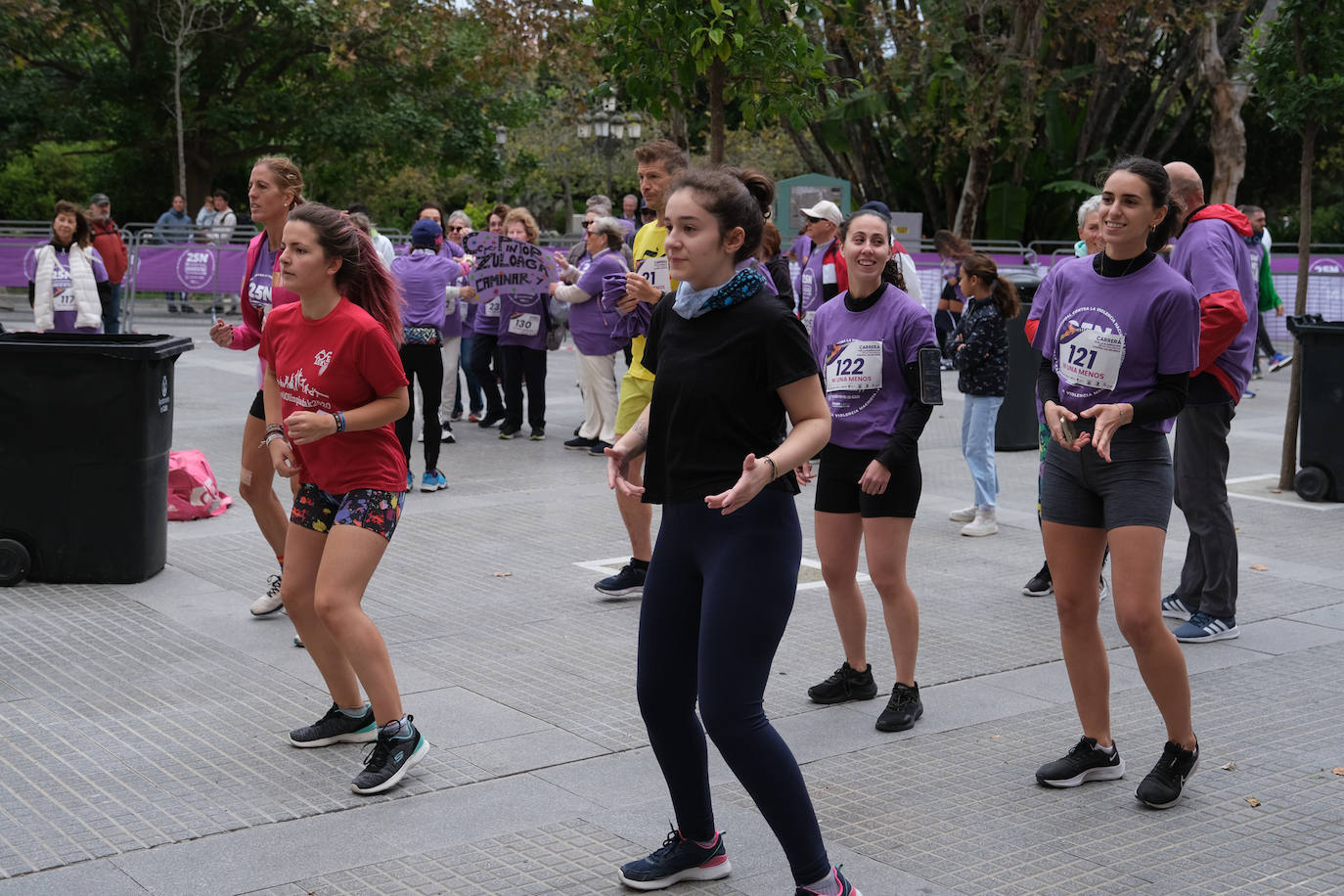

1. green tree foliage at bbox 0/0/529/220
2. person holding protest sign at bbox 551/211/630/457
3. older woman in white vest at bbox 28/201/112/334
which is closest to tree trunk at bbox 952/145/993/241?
green tree foliage at bbox 0/0/529/220

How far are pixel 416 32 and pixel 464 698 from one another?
2591 cm

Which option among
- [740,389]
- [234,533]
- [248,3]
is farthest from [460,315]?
[248,3]

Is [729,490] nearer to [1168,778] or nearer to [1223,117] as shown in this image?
[1168,778]

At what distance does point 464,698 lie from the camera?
5531 mm

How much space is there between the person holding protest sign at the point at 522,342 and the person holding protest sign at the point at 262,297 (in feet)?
18.9

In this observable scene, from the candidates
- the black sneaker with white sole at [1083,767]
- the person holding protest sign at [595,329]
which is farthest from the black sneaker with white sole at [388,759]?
the person holding protest sign at [595,329]

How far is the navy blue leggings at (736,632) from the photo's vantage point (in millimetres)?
3418

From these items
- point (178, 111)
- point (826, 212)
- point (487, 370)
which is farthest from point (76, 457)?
point (178, 111)

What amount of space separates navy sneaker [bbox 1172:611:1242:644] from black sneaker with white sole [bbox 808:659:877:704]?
5.72 feet

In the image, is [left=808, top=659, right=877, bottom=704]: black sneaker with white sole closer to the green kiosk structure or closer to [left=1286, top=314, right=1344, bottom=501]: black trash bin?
[left=1286, top=314, right=1344, bottom=501]: black trash bin

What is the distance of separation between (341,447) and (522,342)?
775 cm

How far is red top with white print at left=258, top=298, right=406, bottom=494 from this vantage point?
15.3 feet

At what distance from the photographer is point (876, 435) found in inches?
206

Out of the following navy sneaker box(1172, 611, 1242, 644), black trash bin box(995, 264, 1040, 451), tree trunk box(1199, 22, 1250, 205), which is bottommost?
navy sneaker box(1172, 611, 1242, 644)
